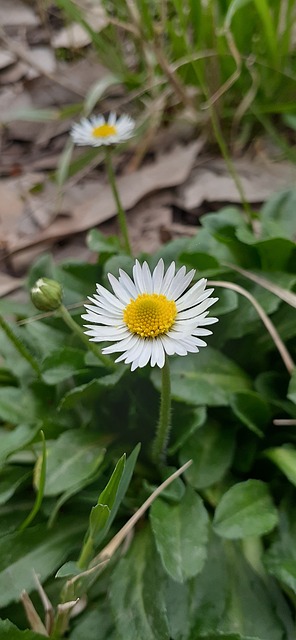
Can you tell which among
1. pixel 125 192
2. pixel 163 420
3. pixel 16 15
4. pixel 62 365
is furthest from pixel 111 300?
pixel 16 15

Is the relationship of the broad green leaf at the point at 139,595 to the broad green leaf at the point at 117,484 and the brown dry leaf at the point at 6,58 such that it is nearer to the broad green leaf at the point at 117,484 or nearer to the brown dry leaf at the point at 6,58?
the broad green leaf at the point at 117,484

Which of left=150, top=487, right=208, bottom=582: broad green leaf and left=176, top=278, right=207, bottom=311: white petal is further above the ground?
left=176, top=278, right=207, bottom=311: white petal

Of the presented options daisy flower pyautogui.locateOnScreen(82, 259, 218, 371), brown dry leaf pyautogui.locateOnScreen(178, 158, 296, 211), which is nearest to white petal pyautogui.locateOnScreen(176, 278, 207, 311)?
daisy flower pyautogui.locateOnScreen(82, 259, 218, 371)

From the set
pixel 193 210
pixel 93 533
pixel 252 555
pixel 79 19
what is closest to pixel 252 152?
pixel 193 210

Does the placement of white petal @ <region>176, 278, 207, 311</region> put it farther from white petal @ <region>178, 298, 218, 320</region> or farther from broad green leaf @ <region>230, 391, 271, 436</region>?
broad green leaf @ <region>230, 391, 271, 436</region>

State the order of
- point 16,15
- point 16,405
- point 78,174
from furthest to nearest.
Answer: point 16,15, point 78,174, point 16,405

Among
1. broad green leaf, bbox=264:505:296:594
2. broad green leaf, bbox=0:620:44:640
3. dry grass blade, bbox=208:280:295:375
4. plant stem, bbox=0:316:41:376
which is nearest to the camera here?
broad green leaf, bbox=0:620:44:640

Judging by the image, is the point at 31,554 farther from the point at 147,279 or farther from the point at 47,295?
the point at 147,279
